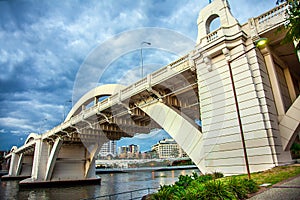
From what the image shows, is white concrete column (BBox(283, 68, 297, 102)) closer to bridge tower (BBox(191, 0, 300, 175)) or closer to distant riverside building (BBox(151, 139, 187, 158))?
bridge tower (BBox(191, 0, 300, 175))

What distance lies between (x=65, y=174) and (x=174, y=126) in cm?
4011

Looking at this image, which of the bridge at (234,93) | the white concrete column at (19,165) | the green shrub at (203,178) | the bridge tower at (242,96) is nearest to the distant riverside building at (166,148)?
the white concrete column at (19,165)


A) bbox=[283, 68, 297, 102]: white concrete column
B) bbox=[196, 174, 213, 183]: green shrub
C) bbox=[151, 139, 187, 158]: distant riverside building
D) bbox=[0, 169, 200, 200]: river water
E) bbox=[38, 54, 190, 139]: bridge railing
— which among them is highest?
bbox=[151, 139, 187, 158]: distant riverside building

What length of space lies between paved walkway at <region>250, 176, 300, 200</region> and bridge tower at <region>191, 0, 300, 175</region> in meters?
2.32

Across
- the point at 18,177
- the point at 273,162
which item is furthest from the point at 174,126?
the point at 18,177

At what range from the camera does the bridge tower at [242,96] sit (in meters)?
10.4

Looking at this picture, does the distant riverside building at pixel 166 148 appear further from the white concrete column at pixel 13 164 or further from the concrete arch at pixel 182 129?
the concrete arch at pixel 182 129

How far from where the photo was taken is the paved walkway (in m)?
6.17

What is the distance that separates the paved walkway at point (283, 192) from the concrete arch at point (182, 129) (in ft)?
18.9

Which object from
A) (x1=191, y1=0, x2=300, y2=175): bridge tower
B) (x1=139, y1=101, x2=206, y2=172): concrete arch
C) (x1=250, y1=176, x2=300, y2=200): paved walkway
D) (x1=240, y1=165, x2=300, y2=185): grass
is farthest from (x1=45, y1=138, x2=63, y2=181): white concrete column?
(x1=250, y1=176, x2=300, y2=200): paved walkway

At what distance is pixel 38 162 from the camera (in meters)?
46.5

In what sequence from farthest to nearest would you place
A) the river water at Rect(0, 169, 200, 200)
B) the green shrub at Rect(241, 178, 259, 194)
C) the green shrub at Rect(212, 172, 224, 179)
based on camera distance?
the river water at Rect(0, 169, 200, 200), the green shrub at Rect(212, 172, 224, 179), the green shrub at Rect(241, 178, 259, 194)

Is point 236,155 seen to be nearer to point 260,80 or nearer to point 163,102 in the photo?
point 260,80

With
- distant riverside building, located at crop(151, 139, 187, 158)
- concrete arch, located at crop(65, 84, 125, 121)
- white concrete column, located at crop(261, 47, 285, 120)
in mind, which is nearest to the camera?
white concrete column, located at crop(261, 47, 285, 120)
